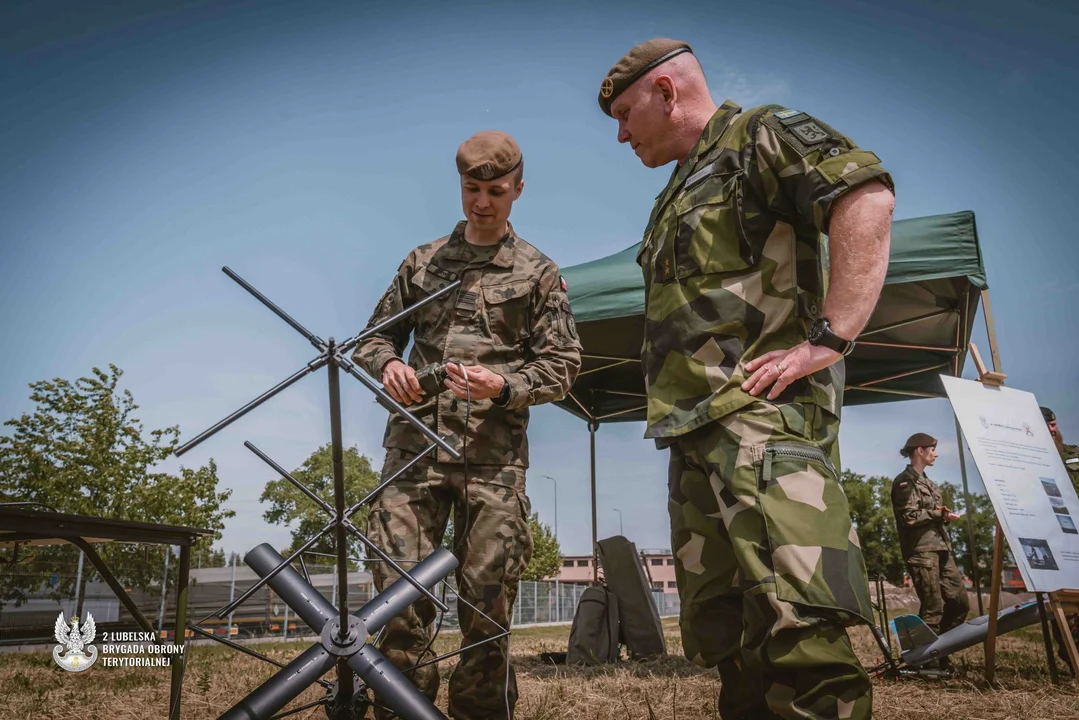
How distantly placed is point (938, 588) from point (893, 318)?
3.15 metres

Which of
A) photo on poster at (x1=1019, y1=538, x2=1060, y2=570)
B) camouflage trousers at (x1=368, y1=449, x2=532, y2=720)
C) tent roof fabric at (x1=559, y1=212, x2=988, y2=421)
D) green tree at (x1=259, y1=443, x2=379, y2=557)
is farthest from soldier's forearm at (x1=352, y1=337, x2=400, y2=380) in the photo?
green tree at (x1=259, y1=443, x2=379, y2=557)

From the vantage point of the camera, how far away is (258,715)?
5.48ft

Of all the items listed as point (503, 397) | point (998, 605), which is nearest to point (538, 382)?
point (503, 397)

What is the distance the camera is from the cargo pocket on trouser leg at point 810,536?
137 centimetres

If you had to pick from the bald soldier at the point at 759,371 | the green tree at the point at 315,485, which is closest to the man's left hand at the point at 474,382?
the bald soldier at the point at 759,371

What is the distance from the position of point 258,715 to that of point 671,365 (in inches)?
50.1

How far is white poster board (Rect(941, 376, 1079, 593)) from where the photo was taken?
4.02m

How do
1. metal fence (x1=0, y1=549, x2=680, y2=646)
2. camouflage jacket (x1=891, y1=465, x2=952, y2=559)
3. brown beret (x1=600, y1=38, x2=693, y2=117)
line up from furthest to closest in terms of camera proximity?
metal fence (x1=0, y1=549, x2=680, y2=646) < camouflage jacket (x1=891, y1=465, x2=952, y2=559) < brown beret (x1=600, y1=38, x2=693, y2=117)

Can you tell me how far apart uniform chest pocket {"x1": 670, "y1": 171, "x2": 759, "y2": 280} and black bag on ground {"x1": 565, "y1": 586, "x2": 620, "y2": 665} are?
15.0 ft

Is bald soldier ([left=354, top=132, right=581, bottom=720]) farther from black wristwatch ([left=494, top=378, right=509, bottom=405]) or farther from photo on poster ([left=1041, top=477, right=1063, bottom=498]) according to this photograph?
photo on poster ([left=1041, top=477, right=1063, bottom=498])

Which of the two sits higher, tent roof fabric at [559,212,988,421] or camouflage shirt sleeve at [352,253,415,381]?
tent roof fabric at [559,212,988,421]

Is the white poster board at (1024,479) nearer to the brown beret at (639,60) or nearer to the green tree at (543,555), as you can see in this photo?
the brown beret at (639,60)

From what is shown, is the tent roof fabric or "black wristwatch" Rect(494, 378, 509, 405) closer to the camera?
"black wristwatch" Rect(494, 378, 509, 405)

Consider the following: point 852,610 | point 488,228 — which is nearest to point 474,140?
point 488,228
